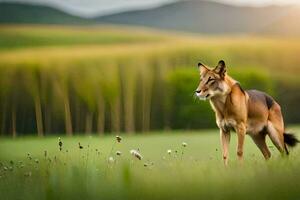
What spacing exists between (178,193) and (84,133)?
0.74 m

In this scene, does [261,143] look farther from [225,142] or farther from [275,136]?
[225,142]

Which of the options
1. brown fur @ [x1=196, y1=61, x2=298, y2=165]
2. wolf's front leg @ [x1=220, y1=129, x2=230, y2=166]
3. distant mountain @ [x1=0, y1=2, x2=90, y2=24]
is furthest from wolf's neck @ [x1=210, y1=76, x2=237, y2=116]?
distant mountain @ [x1=0, y1=2, x2=90, y2=24]

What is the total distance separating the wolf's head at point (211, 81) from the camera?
167 inches

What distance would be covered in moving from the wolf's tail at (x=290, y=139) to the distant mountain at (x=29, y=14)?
50.0 inches

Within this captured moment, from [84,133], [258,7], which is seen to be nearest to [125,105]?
[84,133]

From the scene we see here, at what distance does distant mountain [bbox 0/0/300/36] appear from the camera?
4.64 meters

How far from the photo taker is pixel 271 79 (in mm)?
4637

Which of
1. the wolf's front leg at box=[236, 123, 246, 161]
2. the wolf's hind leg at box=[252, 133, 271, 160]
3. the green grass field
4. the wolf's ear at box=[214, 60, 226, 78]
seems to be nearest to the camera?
the green grass field

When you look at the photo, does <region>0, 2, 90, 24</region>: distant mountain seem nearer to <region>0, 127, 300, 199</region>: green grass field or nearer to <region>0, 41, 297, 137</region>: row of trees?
<region>0, 41, 297, 137</region>: row of trees

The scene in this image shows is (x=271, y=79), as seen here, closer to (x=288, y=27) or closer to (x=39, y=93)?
(x=288, y=27)

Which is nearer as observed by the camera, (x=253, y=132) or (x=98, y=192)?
(x=98, y=192)

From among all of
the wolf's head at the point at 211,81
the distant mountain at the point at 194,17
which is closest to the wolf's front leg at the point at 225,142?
the wolf's head at the point at 211,81

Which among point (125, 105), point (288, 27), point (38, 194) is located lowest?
point (38, 194)

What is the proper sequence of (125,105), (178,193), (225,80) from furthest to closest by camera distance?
(125,105), (225,80), (178,193)
